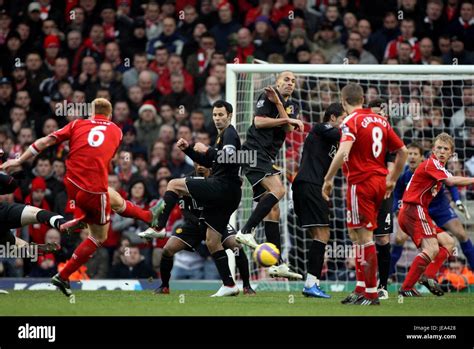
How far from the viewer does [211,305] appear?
936 cm

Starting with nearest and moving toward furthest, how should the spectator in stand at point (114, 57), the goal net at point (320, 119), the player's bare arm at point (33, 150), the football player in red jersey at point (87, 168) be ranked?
1. the player's bare arm at point (33, 150)
2. the football player in red jersey at point (87, 168)
3. the goal net at point (320, 119)
4. the spectator in stand at point (114, 57)

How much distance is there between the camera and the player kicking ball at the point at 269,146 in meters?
10.5

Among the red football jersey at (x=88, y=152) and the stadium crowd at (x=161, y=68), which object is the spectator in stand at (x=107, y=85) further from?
the red football jersey at (x=88, y=152)

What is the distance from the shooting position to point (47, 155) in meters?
15.5

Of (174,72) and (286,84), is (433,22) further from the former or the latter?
(286,84)

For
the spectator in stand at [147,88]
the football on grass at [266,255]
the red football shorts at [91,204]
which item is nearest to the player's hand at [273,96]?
the football on grass at [266,255]

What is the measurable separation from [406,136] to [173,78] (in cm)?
414

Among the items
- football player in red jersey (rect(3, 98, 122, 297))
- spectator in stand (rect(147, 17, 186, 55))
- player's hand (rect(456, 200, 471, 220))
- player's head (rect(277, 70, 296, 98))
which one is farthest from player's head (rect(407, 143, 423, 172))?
spectator in stand (rect(147, 17, 186, 55))

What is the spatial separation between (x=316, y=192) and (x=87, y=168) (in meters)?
2.52

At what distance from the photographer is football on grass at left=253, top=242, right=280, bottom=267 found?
9.96 meters

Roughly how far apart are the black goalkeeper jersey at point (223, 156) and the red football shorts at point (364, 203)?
5.38ft

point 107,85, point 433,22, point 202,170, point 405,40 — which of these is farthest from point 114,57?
point 202,170
